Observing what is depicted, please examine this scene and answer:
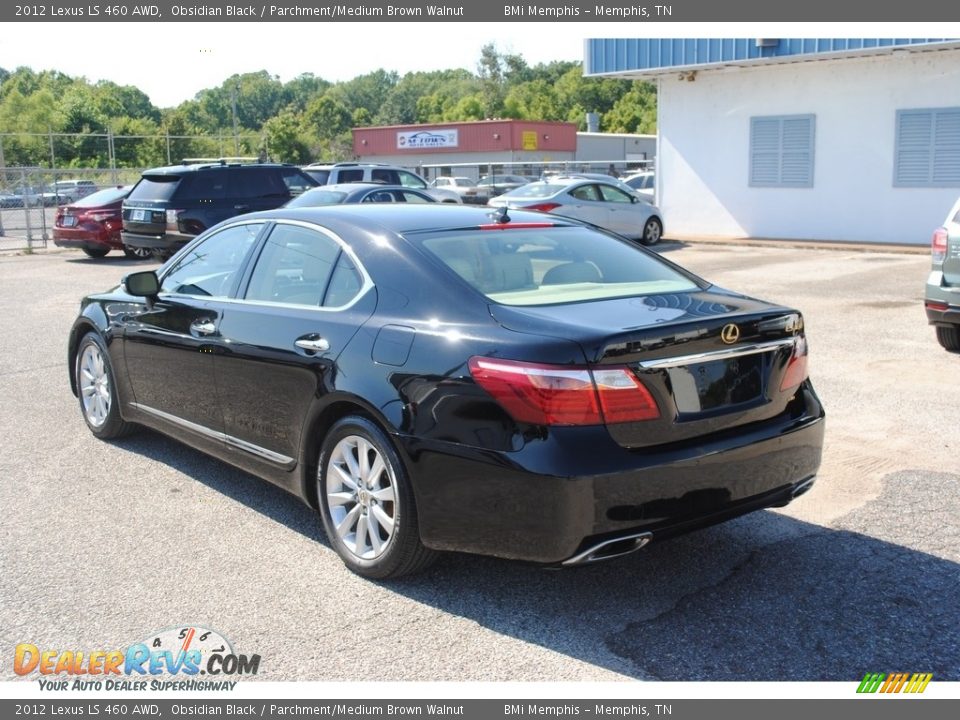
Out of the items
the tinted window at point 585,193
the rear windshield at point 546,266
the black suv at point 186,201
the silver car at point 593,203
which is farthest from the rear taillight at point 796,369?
the tinted window at point 585,193

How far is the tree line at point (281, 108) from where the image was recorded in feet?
198

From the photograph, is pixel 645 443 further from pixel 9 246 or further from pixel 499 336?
pixel 9 246

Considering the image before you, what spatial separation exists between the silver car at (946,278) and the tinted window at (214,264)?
6008 mm

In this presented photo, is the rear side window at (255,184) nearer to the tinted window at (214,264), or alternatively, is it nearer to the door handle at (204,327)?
the tinted window at (214,264)

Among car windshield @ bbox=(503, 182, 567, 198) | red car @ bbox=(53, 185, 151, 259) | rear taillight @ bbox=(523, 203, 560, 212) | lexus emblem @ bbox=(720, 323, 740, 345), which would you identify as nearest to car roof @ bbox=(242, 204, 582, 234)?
lexus emblem @ bbox=(720, 323, 740, 345)

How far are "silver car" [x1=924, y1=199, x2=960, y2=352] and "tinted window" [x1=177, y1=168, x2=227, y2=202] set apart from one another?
492 inches

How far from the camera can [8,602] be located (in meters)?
4.16

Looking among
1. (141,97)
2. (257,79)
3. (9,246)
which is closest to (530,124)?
(9,246)

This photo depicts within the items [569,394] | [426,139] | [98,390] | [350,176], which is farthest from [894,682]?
[426,139]

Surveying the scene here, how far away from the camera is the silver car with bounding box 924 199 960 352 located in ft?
28.1

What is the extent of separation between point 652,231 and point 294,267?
58.6ft

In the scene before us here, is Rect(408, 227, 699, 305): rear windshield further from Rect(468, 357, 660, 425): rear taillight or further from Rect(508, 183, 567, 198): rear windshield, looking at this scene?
Rect(508, 183, 567, 198): rear windshield
